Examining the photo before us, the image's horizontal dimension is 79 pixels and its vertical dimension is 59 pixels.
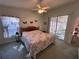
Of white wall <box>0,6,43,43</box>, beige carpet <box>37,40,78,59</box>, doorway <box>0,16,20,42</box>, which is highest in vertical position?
white wall <box>0,6,43,43</box>

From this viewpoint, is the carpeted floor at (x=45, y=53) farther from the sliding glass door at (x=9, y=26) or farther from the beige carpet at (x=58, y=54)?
the sliding glass door at (x=9, y=26)

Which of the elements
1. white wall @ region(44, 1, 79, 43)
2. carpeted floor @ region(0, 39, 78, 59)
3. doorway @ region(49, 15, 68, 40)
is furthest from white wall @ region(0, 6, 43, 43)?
white wall @ region(44, 1, 79, 43)

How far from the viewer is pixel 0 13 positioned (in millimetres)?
4629

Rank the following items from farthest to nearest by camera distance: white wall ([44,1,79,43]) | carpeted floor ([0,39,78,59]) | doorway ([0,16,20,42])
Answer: doorway ([0,16,20,42])
white wall ([44,1,79,43])
carpeted floor ([0,39,78,59])

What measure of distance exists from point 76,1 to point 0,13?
4950 millimetres

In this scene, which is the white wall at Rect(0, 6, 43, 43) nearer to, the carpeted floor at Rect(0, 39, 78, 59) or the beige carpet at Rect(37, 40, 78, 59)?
the carpeted floor at Rect(0, 39, 78, 59)

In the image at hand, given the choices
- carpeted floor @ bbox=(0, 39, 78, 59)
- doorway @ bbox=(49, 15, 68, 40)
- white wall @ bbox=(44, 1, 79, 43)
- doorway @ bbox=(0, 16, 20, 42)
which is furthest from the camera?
doorway @ bbox=(49, 15, 68, 40)

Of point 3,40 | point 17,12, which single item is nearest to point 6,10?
point 17,12

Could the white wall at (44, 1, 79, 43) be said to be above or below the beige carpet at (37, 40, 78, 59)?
above

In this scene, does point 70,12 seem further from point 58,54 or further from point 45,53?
point 45,53

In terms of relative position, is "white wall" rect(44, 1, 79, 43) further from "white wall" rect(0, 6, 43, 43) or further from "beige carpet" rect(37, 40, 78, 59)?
"white wall" rect(0, 6, 43, 43)

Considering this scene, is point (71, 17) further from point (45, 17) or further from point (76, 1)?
point (45, 17)

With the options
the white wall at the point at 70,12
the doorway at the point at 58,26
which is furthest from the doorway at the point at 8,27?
the white wall at the point at 70,12

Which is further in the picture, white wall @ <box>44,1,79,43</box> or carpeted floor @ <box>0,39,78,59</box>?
white wall @ <box>44,1,79,43</box>
